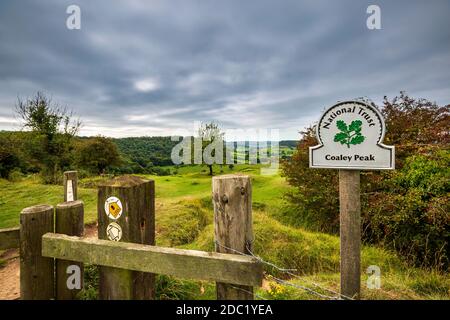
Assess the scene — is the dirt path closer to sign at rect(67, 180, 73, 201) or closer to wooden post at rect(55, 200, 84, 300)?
sign at rect(67, 180, 73, 201)

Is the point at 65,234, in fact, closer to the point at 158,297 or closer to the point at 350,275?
the point at 158,297

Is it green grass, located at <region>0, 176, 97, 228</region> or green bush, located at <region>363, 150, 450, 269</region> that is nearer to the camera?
green bush, located at <region>363, 150, 450, 269</region>

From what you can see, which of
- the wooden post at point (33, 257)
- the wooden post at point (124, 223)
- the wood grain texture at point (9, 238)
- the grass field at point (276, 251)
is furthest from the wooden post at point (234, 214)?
the wood grain texture at point (9, 238)

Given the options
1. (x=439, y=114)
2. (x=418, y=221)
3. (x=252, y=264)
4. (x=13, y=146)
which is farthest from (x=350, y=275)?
(x=13, y=146)

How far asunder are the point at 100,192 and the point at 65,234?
29.0 inches

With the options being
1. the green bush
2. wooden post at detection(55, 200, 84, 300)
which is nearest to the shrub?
the green bush

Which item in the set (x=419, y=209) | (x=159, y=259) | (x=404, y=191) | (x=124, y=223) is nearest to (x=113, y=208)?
(x=124, y=223)

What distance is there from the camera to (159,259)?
7.27 feet

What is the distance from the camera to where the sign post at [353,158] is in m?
3.09

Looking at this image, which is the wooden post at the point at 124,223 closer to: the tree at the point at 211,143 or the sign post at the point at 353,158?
the sign post at the point at 353,158

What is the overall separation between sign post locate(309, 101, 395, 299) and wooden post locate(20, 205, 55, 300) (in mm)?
3415

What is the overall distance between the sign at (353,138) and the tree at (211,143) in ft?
100

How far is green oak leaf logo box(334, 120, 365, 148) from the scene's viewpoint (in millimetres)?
3162

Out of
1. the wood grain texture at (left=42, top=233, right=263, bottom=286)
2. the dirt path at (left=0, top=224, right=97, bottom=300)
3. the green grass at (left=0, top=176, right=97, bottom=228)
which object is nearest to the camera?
the wood grain texture at (left=42, top=233, right=263, bottom=286)
